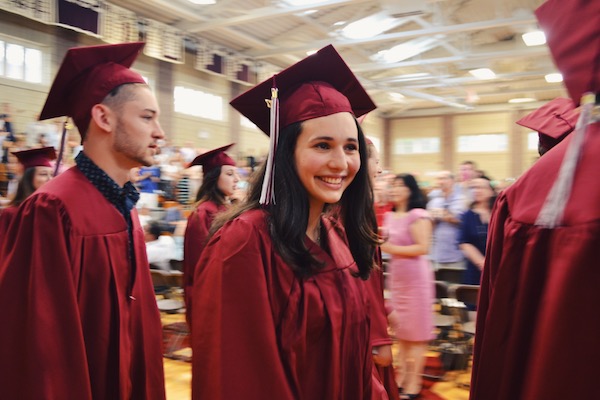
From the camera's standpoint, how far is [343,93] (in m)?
1.84

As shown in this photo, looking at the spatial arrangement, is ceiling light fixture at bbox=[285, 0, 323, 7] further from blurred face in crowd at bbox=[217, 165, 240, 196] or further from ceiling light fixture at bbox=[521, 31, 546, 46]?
blurred face in crowd at bbox=[217, 165, 240, 196]

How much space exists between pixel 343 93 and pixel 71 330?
1.20 metres

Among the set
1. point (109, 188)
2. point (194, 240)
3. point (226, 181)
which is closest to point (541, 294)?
point (109, 188)

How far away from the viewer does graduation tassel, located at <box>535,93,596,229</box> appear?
0.97m

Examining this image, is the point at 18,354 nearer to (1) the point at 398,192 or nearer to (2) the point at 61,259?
(2) the point at 61,259

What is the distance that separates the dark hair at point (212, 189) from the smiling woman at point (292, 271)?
247cm

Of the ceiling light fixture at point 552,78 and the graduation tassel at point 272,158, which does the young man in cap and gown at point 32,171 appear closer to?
the graduation tassel at point 272,158

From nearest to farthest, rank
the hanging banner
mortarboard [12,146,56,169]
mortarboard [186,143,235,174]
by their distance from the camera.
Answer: mortarboard [12,146,56,169] < mortarboard [186,143,235,174] < the hanging banner

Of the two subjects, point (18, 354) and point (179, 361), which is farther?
point (179, 361)

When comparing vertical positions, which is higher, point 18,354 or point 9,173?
point 9,173

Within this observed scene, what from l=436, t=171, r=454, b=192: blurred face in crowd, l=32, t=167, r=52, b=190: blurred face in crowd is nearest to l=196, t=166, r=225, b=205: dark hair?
l=32, t=167, r=52, b=190: blurred face in crowd

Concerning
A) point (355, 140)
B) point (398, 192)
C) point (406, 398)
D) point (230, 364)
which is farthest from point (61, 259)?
point (406, 398)

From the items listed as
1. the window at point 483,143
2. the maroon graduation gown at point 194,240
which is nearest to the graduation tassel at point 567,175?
the maroon graduation gown at point 194,240

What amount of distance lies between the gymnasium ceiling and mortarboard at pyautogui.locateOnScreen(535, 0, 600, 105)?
32.9ft
